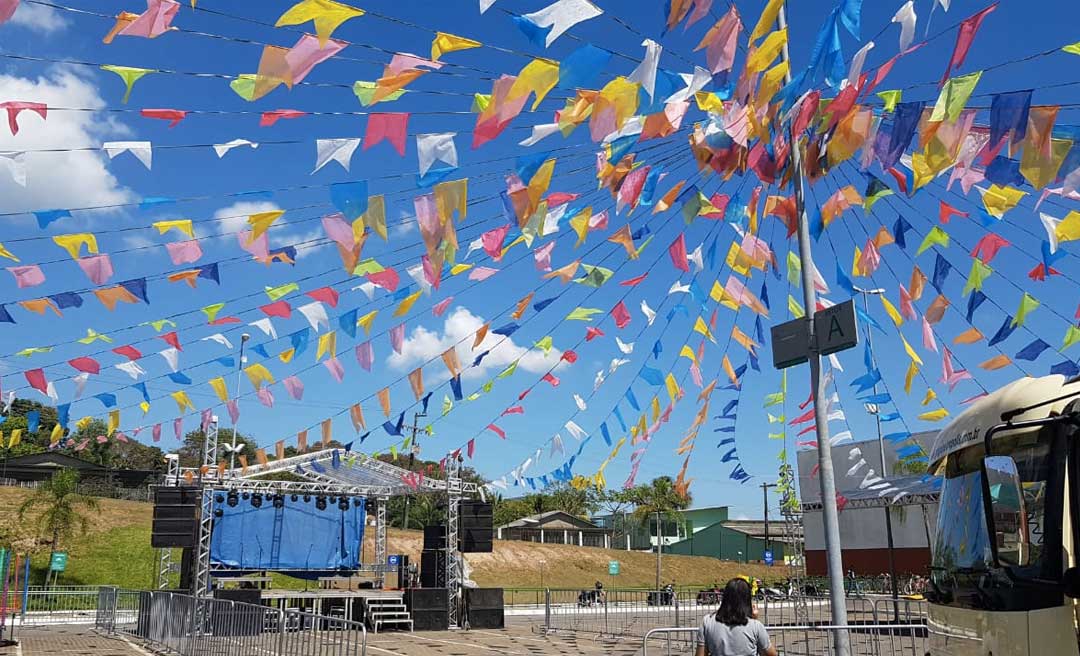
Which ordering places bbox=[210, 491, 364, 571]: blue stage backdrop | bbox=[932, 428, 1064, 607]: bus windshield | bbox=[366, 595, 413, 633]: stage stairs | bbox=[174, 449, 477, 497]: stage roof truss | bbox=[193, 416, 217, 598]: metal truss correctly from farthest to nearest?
bbox=[210, 491, 364, 571]: blue stage backdrop < bbox=[174, 449, 477, 497]: stage roof truss < bbox=[366, 595, 413, 633]: stage stairs < bbox=[193, 416, 217, 598]: metal truss < bbox=[932, 428, 1064, 607]: bus windshield

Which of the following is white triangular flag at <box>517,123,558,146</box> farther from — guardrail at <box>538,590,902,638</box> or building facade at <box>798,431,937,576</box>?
building facade at <box>798,431,937,576</box>

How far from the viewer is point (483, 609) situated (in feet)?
83.3

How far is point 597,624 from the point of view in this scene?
26.4 m

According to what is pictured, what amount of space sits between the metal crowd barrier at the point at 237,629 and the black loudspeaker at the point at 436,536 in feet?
29.2

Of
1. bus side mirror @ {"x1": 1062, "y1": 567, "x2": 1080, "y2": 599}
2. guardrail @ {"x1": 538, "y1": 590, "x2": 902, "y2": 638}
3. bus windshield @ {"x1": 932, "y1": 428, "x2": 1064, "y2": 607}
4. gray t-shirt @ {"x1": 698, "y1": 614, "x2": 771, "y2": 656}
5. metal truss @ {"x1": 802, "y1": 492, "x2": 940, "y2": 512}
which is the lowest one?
guardrail @ {"x1": 538, "y1": 590, "x2": 902, "y2": 638}

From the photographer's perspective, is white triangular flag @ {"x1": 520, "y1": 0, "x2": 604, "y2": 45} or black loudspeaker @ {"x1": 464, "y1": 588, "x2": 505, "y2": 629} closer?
white triangular flag @ {"x1": 520, "y1": 0, "x2": 604, "y2": 45}

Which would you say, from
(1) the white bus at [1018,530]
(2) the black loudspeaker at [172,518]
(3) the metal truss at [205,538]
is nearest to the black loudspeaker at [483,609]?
(3) the metal truss at [205,538]

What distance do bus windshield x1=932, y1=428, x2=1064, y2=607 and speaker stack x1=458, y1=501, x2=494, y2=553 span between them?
2038cm

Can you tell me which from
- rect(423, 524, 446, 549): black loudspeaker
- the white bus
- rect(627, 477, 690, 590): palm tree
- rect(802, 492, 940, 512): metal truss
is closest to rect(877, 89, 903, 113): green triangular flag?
the white bus

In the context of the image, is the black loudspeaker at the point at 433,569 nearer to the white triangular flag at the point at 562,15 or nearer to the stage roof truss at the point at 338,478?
the stage roof truss at the point at 338,478

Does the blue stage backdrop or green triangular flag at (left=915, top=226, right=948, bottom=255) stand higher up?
green triangular flag at (left=915, top=226, right=948, bottom=255)

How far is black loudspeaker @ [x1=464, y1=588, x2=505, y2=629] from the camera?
Result: 25281mm

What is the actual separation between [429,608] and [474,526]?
9.06ft

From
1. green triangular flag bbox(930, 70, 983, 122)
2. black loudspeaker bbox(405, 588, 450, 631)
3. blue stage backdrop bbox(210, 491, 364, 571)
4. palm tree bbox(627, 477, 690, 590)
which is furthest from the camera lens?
palm tree bbox(627, 477, 690, 590)
